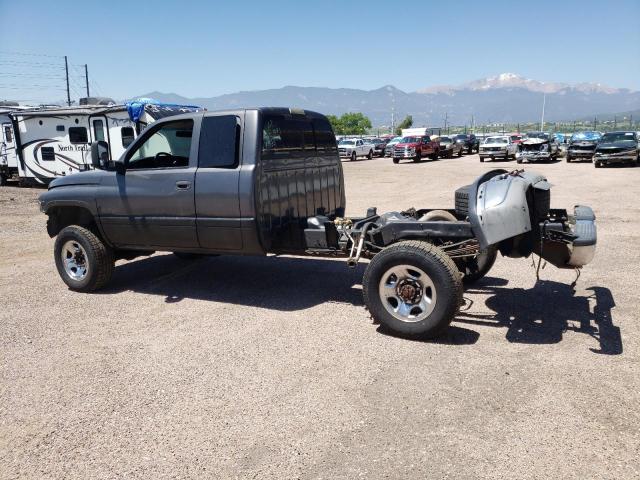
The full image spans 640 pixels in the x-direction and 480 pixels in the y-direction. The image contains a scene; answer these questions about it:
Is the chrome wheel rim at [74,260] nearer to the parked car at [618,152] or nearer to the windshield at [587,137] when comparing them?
the parked car at [618,152]

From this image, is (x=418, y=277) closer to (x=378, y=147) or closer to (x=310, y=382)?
(x=310, y=382)

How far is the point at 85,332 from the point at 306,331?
2.23 m

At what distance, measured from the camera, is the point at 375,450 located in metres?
3.09

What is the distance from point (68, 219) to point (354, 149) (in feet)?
116

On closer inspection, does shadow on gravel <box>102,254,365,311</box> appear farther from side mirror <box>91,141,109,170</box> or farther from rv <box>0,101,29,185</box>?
rv <box>0,101,29,185</box>

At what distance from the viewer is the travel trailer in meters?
16.7

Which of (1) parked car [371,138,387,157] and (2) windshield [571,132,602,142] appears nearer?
(2) windshield [571,132,602,142]

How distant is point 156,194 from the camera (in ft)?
19.3

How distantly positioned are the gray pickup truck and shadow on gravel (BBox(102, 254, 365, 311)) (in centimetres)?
62

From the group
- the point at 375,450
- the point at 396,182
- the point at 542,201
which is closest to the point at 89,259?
the point at 375,450

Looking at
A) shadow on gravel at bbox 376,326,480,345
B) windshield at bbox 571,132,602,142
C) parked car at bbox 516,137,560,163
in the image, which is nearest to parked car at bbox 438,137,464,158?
parked car at bbox 516,137,560,163

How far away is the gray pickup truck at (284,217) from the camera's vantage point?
4578 millimetres

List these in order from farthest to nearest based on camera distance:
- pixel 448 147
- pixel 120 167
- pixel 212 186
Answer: pixel 448 147
pixel 120 167
pixel 212 186

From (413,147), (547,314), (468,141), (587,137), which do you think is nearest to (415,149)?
(413,147)
